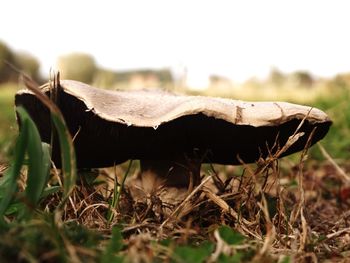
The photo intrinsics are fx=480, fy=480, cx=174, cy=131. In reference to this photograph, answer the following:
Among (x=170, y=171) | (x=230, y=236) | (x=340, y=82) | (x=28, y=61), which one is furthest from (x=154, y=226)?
(x=28, y=61)

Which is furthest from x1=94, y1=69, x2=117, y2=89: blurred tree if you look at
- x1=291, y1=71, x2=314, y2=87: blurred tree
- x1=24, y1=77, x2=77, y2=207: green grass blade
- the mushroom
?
x1=291, y1=71, x2=314, y2=87: blurred tree

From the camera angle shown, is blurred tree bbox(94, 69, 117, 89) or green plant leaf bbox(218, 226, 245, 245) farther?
blurred tree bbox(94, 69, 117, 89)

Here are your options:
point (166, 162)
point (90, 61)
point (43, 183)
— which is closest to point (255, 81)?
point (166, 162)

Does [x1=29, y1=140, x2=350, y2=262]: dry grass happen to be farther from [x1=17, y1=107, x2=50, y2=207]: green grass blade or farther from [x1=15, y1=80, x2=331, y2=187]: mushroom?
[x1=17, y1=107, x2=50, y2=207]: green grass blade

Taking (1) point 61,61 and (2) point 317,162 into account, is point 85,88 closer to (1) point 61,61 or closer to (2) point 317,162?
(2) point 317,162

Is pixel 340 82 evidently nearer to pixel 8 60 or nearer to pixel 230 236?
pixel 230 236
